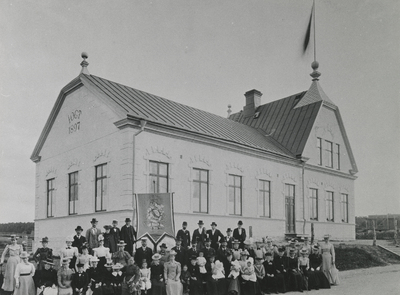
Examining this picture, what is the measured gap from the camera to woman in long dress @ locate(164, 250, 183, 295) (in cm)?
1108

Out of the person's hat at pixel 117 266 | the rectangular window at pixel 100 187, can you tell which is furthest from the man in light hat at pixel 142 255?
the rectangular window at pixel 100 187

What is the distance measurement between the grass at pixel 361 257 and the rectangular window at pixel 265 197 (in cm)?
395

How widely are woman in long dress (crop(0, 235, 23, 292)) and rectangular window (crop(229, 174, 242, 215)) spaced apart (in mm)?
10501

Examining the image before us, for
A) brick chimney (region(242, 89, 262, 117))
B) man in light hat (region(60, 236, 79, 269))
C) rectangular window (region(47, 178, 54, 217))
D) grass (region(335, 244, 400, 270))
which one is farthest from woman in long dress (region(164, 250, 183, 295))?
brick chimney (region(242, 89, 262, 117))

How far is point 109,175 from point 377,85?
10.2m

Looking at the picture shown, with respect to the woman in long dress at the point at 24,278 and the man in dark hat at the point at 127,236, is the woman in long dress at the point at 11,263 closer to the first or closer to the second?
the woman in long dress at the point at 24,278

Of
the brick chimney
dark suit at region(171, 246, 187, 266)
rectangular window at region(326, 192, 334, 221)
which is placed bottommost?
dark suit at region(171, 246, 187, 266)

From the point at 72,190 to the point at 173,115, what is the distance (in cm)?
547

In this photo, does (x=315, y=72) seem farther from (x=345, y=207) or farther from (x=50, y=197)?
(x=50, y=197)

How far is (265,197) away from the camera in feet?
72.4

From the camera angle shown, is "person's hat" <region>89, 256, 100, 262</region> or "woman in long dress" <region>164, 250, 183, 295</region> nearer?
"person's hat" <region>89, 256, 100, 262</region>

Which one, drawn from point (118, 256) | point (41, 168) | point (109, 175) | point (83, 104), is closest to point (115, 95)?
point (83, 104)

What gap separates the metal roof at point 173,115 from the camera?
16859mm

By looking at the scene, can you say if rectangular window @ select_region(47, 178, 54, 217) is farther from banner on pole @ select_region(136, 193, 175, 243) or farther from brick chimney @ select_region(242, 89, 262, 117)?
brick chimney @ select_region(242, 89, 262, 117)
